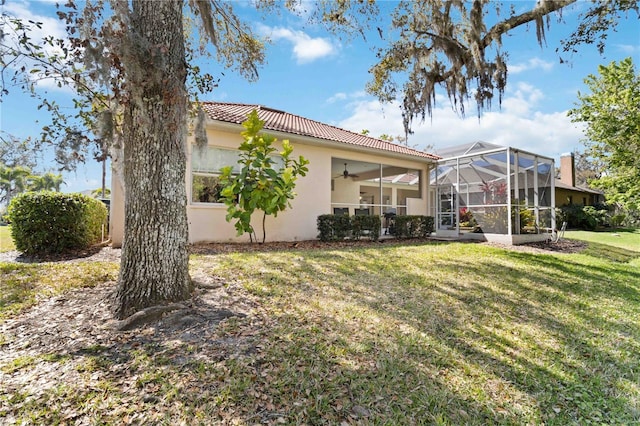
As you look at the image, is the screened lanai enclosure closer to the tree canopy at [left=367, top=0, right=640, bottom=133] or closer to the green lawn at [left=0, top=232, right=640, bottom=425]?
the tree canopy at [left=367, top=0, right=640, bottom=133]

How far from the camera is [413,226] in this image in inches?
440

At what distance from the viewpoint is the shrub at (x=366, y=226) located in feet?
31.2

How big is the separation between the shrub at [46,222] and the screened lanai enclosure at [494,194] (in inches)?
470

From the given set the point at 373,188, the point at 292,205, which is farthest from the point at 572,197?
the point at 292,205

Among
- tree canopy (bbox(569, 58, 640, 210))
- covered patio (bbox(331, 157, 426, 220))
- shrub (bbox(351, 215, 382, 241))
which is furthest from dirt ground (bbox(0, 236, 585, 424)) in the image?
tree canopy (bbox(569, 58, 640, 210))

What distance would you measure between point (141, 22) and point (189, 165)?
16.1 feet

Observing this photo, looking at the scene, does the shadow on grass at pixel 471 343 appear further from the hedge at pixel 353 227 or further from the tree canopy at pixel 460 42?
the tree canopy at pixel 460 42

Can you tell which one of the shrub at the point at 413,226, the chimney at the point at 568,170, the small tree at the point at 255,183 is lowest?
the shrub at the point at 413,226

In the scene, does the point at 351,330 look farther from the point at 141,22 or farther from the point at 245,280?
the point at 141,22

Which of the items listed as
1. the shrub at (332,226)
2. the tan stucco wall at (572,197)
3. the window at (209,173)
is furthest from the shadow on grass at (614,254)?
the tan stucco wall at (572,197)

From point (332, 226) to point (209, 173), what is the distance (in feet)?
12.6

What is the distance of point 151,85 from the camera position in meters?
3.24

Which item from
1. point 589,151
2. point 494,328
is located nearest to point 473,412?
point 494,328

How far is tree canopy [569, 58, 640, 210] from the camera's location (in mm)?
13375
